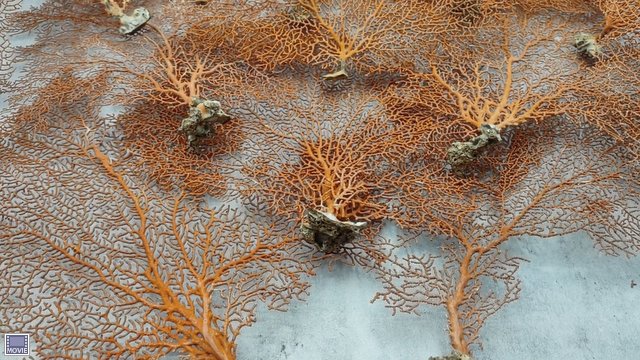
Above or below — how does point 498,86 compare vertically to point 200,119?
above

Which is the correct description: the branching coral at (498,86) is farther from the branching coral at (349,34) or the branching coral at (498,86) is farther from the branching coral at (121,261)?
the branching coral at (121,261)

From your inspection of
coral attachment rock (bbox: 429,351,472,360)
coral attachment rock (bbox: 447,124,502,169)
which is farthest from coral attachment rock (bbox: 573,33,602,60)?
coral attachment rock (bbox: 429,351,472,360)

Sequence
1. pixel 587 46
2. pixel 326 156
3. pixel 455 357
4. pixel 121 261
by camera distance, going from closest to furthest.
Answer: pixel 455 357 < pixel 121 261 < pixel 326 156 < pixel 587 46

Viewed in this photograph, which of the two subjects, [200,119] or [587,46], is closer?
[200,119]

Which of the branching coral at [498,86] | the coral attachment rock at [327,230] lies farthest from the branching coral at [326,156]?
the branching coral at [498,86]

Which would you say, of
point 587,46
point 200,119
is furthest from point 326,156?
point 587,46

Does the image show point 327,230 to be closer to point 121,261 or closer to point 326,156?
point 326,156

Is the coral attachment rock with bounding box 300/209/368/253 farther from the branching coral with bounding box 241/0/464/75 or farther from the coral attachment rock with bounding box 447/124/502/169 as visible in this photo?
the branching coral with bounding box 241/0/464/75
